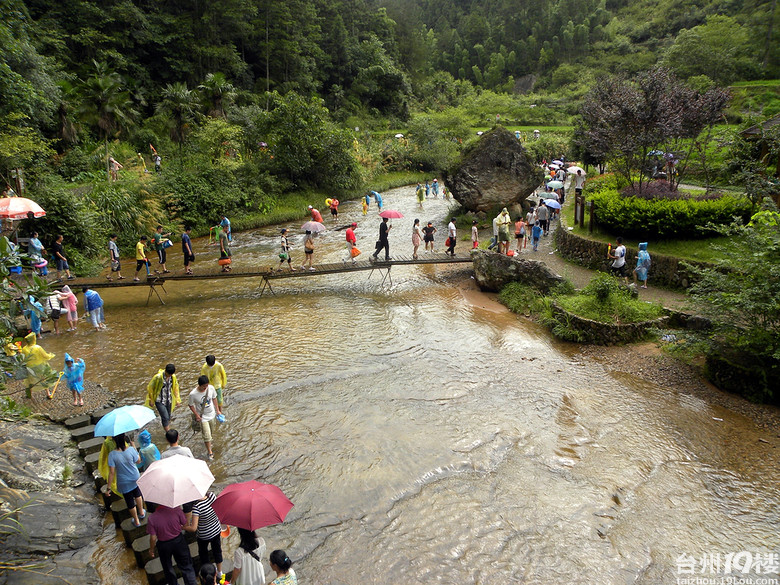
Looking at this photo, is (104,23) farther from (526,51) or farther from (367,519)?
(526,51)

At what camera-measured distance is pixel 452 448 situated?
8.28 m

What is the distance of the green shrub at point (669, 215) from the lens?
14055 mm

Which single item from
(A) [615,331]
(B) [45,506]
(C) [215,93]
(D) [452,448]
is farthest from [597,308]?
(C) [215,93]

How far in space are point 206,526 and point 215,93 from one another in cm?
2896

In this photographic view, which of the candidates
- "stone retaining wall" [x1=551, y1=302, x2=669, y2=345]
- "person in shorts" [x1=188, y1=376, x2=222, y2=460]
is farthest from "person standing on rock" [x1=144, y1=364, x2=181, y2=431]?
"stone retaining wall" [x1=551, y1=302, x2=669, y2=345]

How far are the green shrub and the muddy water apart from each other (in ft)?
16.5

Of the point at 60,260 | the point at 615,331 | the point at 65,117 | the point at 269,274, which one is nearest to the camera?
the point at 615,331

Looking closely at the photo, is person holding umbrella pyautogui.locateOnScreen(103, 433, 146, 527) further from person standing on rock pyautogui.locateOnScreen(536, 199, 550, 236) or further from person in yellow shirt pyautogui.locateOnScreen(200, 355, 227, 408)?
person standing on rock pyautogui.locateOnScreen(536, 199, 550, 236)

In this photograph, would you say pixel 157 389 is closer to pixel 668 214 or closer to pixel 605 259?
pixel 605 259

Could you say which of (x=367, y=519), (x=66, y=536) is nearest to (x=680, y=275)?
(x=367, y=519)

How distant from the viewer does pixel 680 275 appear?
1338 cm

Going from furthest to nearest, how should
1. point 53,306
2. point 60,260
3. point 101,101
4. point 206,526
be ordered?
point 101,101 < point 60,260 < point 53,306 < point 206,526

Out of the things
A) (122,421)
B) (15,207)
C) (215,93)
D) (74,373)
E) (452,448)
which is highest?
(215,93)

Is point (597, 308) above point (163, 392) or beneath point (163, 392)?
beneath
